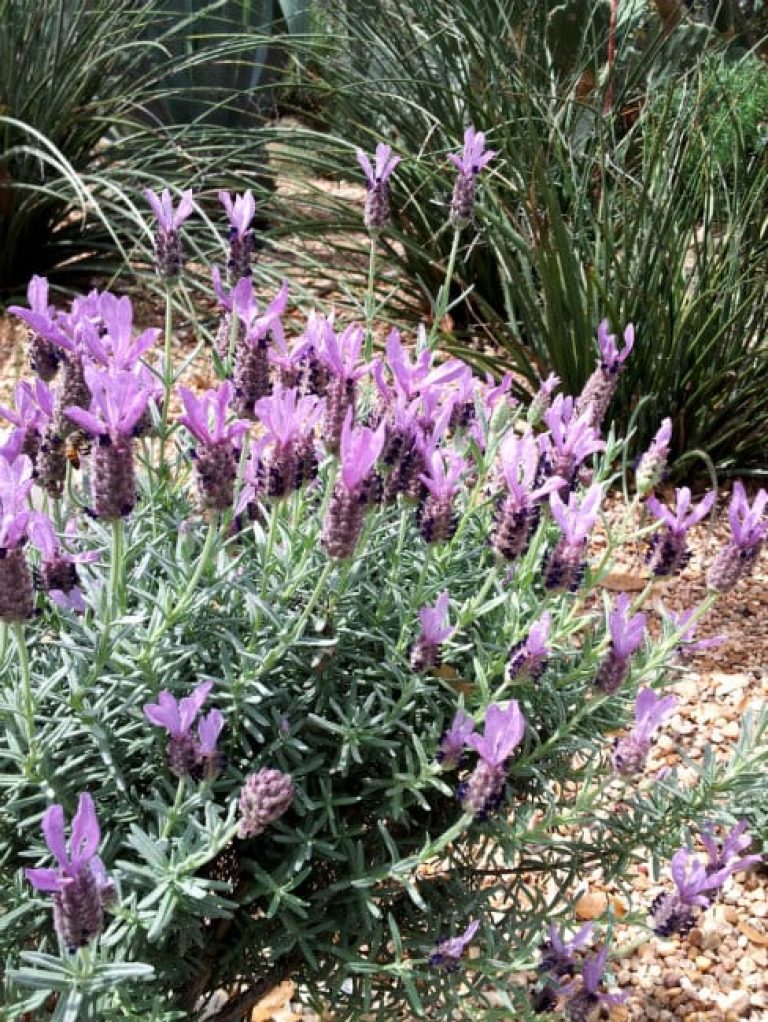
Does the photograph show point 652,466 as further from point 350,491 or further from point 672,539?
point 350,491

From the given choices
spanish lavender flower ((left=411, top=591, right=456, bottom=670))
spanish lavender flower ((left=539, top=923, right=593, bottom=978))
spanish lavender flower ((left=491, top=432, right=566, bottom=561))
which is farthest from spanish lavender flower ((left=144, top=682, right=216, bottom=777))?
spanish lavender flower ((left=539, top=923, right=593, bottom=978))

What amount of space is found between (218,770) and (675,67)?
3182mm

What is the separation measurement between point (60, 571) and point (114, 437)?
0.95ft

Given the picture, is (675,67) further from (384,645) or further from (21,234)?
(384,645)

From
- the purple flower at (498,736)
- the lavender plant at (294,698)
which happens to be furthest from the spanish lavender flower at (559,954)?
the purple flower at (498,736)

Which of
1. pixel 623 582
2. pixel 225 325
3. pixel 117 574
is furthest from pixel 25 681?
pixel 623 582

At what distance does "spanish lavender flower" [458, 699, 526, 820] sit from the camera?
39.3 inches

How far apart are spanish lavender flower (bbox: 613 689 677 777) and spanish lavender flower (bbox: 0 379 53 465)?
27.8 inches

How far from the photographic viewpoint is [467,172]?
1.58m

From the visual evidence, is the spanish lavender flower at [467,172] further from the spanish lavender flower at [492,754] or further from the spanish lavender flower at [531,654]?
the spanish lavender flower at [492,754]

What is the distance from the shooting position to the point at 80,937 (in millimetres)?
898

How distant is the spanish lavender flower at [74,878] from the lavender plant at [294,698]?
0.06 metres

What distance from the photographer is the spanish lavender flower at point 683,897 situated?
46.8 inches

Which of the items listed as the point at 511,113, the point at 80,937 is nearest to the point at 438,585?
the point at 80,937
